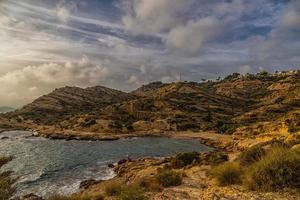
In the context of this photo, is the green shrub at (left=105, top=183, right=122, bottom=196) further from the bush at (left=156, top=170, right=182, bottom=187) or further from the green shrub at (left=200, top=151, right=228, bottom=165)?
the green shrub at (left=200, top=151, right=228, bottom=165)

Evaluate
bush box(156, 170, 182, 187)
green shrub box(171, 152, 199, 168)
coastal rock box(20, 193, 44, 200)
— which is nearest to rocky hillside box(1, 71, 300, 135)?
green shrub box(171, 152, 199, 168)

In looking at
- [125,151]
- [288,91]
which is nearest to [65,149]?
[125,151]

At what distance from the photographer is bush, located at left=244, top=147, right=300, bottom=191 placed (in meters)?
17.3

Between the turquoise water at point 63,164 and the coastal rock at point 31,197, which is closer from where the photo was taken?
the coastal rock at point 31,197

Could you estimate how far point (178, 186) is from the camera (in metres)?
23.4

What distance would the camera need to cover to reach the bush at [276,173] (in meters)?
17.3

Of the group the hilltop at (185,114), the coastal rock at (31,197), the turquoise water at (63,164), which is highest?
Result: the hilltop at (185,114)

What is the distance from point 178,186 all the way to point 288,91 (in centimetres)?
14772

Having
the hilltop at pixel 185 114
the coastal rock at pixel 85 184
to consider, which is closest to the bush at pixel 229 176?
the coastal rock at pixel 85 184

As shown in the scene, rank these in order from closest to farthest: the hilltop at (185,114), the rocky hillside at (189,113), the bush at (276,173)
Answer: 1. the bush at (276,173)
2. the hilltop at (185,114)
3. the rocky hillside at (189,113)

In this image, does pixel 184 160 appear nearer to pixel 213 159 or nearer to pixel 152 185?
pixel 213 159

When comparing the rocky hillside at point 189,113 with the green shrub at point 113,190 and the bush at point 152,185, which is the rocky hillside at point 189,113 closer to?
the bush at point 152,185

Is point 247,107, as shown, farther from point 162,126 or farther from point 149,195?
point 149,195

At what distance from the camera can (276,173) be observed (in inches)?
687
